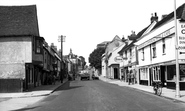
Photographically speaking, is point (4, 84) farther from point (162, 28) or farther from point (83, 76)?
point (83, 76)

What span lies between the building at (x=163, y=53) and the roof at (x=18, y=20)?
510 inches

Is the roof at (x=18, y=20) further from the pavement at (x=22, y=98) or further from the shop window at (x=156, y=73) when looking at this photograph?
the shop window at (x=156, y=73)

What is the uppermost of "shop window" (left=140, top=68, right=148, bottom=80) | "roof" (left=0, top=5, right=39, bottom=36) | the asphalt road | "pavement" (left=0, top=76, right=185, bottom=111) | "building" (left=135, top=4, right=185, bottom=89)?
"roof" (left=0, top=5, right=39, bottom=36)

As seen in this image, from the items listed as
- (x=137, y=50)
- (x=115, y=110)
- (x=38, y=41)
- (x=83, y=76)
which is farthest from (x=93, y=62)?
(x=115, y=110)

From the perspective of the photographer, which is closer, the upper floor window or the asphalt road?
the asphalt road

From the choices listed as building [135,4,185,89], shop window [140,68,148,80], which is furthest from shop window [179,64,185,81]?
shop window [140,68,148,80]

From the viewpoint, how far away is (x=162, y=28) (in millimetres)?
25688

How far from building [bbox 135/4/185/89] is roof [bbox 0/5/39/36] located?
42.5 ft

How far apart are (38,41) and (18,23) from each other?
122 inches

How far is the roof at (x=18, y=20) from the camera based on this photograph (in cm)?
2622

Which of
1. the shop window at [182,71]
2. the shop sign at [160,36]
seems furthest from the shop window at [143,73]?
the shop window at [182,71]

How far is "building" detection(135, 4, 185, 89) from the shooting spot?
22466 millimetres

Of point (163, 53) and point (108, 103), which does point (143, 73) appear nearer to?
point (163, 53)

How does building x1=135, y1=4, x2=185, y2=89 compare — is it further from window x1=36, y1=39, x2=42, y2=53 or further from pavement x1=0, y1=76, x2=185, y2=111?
window x1=36, y1=39, x2=42, y2=53
